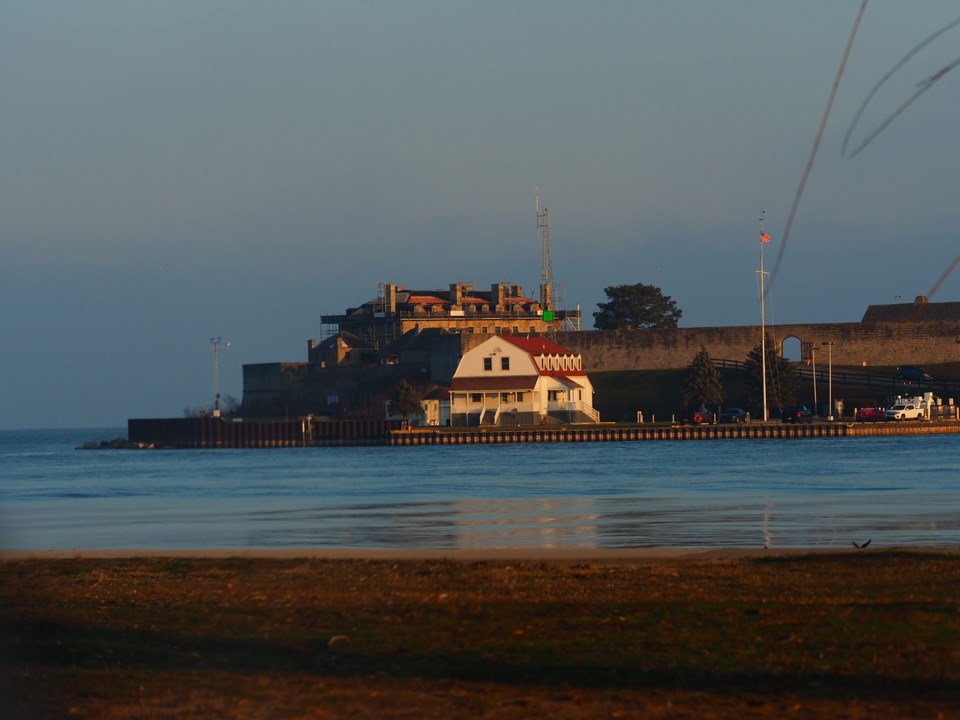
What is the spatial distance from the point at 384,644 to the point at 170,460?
52.0m

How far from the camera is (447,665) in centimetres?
789

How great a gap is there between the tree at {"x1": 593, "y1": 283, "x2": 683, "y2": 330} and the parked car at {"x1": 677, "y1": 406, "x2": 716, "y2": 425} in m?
30.4

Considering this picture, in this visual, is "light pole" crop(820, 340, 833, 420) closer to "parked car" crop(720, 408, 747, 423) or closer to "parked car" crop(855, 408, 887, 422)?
"parked car" crop(855, 408, 887, 422)

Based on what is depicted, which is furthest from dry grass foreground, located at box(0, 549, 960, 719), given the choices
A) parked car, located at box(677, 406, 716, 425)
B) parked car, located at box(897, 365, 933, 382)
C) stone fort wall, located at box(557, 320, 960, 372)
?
stone fort wall, located at box(557, 320, 960, 372)

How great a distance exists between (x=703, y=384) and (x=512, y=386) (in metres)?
10.2

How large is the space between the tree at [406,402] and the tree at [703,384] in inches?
554

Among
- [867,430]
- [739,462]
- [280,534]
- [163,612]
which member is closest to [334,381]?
[867,430]

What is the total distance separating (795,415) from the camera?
66.8m

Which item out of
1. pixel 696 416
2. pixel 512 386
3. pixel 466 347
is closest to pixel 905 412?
pixel 696 416

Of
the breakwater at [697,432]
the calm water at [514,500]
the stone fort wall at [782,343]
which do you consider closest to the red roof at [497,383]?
the breakwater at [697,432]

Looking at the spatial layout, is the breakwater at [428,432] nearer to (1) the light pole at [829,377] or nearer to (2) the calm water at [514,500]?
(1) the light pole at [829,377]

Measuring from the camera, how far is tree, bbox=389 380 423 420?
237 feet

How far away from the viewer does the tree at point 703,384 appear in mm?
71000

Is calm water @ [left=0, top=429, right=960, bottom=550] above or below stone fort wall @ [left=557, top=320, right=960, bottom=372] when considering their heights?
below
